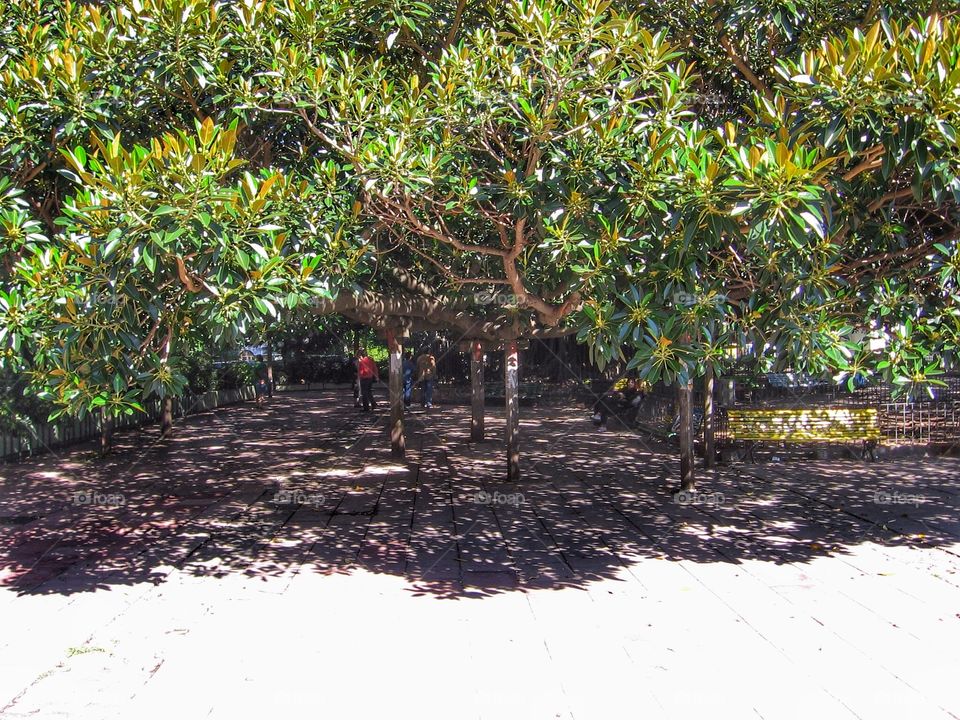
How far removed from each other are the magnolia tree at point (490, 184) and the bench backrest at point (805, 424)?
226 inches

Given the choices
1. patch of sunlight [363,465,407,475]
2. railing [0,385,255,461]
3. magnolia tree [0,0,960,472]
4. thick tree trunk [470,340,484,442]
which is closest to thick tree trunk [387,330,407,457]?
patch of sunlight [363,465,407,475]

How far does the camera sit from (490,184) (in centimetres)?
629

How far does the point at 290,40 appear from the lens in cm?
678

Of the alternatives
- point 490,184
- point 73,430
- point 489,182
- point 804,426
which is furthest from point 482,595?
point 73,430

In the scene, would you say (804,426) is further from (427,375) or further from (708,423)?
(427,375)

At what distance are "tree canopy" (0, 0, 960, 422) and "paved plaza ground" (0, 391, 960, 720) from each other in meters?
1.79

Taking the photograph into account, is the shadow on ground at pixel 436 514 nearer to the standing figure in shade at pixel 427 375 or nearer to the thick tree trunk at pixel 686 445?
the thick tree trunk at pixel 686 445

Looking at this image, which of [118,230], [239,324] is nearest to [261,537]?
[239,324]

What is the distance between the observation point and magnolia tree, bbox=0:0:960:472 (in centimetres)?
482

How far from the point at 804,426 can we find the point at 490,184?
338 inches

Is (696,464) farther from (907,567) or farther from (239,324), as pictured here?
(239,324)

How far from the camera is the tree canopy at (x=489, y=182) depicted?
482cm

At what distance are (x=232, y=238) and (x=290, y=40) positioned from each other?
277 cm

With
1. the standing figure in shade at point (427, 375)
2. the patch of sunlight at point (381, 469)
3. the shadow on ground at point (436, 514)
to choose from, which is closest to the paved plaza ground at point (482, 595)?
the shadow on ground at point (436, 514)
